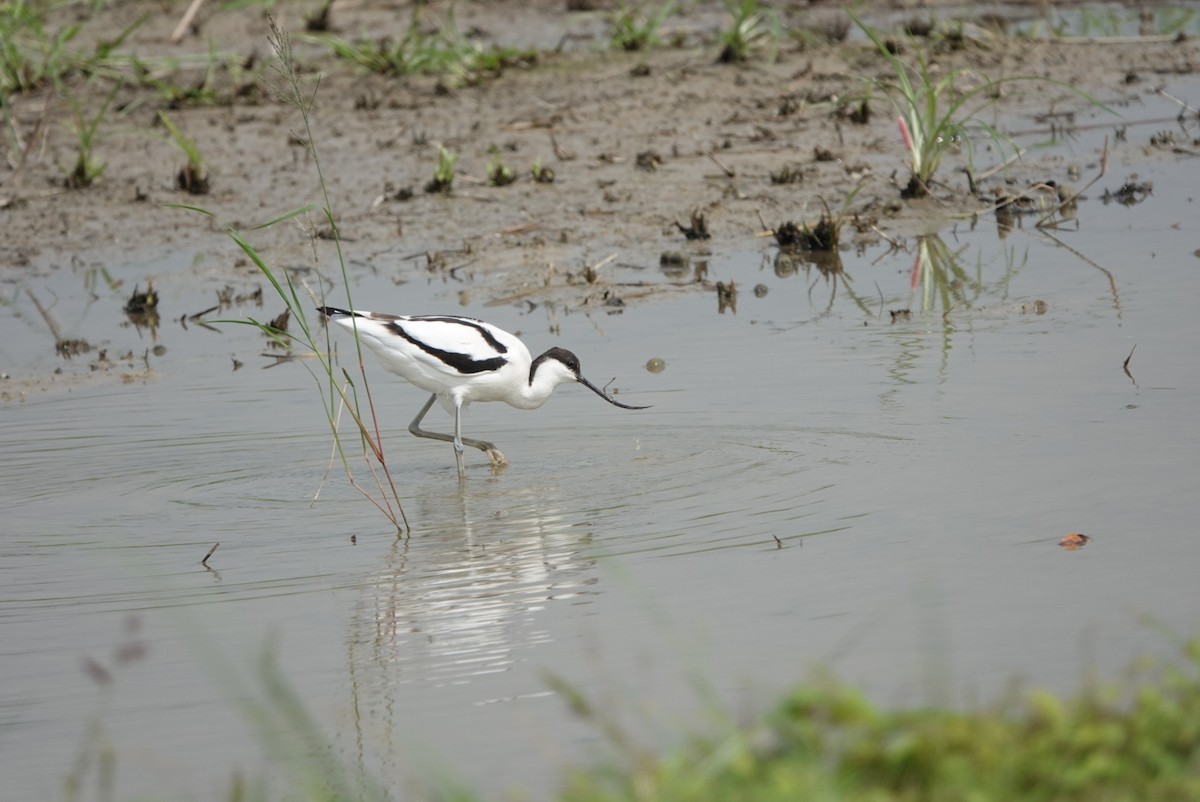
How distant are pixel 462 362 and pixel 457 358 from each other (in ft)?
0.12

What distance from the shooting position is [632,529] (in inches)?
227

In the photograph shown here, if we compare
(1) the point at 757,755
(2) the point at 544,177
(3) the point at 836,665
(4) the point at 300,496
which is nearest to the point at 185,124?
(2) the point at 544,177

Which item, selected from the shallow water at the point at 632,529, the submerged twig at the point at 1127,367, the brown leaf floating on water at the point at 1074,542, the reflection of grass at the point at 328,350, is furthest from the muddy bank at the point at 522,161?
the brown leaf floating on water at the point at 1074,542

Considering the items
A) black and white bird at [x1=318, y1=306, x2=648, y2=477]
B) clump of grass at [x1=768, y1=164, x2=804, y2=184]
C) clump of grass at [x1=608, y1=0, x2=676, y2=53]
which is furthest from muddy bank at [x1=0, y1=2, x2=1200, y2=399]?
black and white bird at [x1=318, y1=306, x2=648, y2=477]

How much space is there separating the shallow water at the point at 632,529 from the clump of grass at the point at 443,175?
1594mm

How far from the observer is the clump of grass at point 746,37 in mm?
13094

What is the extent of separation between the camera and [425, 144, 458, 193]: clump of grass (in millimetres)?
10766

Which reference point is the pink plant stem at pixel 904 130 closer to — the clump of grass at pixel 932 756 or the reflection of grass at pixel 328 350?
the reflection of grass at pixel 328 350

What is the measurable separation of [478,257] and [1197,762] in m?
7.54

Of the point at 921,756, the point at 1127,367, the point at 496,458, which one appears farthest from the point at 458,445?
the point at 921,756

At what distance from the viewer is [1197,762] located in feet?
9.61

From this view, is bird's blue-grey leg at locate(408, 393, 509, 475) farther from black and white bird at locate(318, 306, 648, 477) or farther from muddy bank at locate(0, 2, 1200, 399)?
muddy bank at locate(0, 2, 1200, 399)

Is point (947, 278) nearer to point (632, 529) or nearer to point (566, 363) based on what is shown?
point (566, 363)

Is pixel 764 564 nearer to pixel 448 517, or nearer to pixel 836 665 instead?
pixel 836 665
